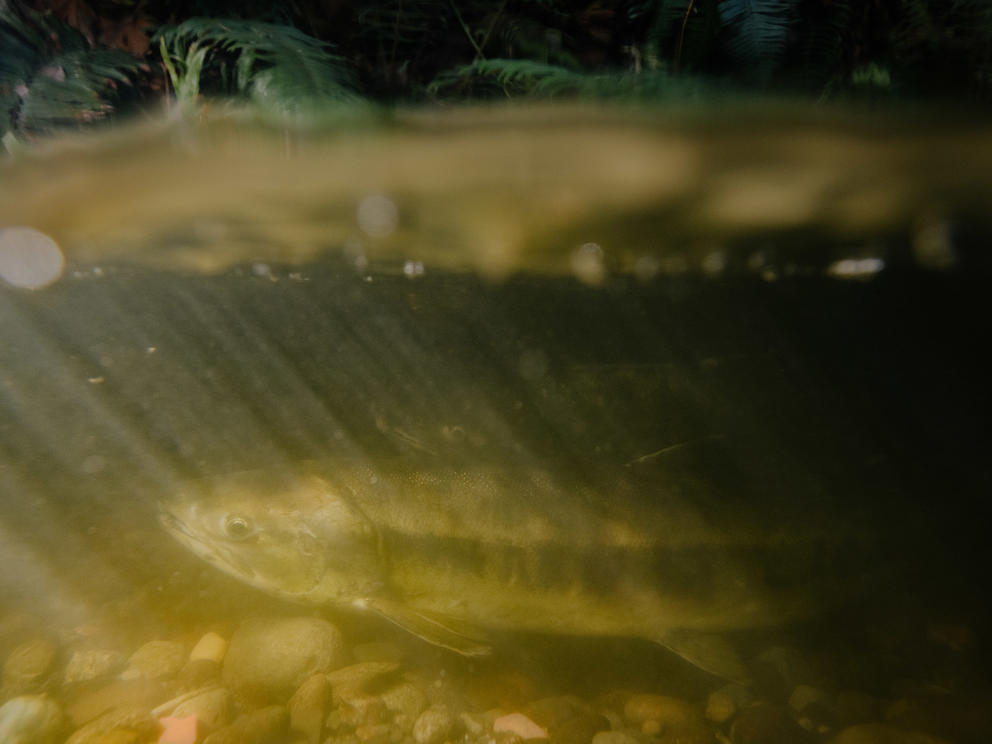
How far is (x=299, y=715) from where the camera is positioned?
3160 mm

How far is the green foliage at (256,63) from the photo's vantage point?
234 cm

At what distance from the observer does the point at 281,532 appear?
12.3ft

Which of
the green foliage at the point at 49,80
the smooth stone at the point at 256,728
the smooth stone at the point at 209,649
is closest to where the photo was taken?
the green foliage at the point at 49,80

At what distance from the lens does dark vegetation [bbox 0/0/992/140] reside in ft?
7.73

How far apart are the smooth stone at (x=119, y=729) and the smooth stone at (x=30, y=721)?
0.18 meters

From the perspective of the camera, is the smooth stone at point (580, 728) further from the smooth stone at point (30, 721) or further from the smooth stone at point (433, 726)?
the smooth stone at point (30, 721)

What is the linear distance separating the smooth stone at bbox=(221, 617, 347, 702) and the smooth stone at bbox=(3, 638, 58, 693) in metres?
1.40

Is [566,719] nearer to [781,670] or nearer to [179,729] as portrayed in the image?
[781,670]

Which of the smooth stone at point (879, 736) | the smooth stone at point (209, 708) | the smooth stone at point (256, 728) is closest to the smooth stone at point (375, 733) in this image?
the smooth stone at point (256, 728)

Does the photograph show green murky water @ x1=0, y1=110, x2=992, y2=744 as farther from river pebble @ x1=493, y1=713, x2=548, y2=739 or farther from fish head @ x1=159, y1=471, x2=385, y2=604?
fish head @ x1=159, y1=471, x2=385, y2=604

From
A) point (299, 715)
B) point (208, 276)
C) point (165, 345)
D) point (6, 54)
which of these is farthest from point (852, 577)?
point (165, 345)

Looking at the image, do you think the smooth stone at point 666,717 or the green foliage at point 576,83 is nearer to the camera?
the green foliage at point 576,83

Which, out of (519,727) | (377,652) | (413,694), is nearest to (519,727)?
(519,727)

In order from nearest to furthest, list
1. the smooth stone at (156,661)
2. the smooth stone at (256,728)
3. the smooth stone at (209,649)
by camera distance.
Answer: the smooth stone at (256,728)
the smooth stone at (156,661)
the smooth stone at (209,649)
